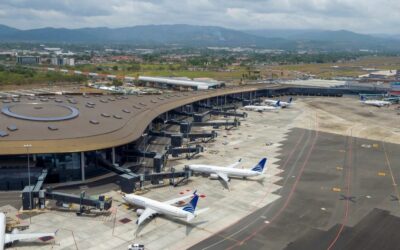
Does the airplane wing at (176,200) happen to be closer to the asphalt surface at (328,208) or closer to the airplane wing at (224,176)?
the asphalt surface at (328,208)

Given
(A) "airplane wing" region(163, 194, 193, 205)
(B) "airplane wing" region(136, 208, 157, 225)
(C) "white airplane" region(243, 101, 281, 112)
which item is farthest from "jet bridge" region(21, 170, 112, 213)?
(C) "white airplane" region(243, 101, 281, 112)

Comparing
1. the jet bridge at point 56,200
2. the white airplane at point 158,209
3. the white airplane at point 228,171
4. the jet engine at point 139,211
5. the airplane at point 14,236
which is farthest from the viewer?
the white airplane at point 228,171

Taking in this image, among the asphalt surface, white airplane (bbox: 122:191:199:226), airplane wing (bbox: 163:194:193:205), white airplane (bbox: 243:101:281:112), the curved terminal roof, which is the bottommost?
the asphalt surface

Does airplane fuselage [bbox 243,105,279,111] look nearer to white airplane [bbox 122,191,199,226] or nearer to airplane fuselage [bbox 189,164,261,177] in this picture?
airplane fuselage [bbox 189,164,261,177]

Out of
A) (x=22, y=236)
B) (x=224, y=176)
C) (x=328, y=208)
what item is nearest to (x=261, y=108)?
(x=224, y=176)

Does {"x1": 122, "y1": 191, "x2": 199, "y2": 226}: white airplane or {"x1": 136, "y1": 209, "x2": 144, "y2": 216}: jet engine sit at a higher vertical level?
{"x1": 122, "y1": 191, "x2": 199, "y2": 226}: white airplane

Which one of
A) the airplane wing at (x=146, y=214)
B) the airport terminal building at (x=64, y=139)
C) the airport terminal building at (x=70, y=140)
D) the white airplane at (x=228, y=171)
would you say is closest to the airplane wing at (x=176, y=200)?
the airplane wing at (x=146, y=214)
